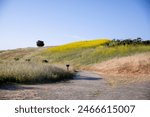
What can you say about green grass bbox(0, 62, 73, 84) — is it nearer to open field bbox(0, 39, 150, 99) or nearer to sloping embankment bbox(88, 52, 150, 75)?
open field bbox(0, 39, 150, 99)

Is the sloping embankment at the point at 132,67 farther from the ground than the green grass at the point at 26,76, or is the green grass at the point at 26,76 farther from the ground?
the green grass at the point at 26,76

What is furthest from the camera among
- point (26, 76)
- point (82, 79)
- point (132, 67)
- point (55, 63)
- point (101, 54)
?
Result: point (101, 54)

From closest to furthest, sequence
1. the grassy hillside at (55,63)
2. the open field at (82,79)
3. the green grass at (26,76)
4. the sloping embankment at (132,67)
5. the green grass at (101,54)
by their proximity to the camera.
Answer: the open field at (82,79)
the green grass at (26,76)
the grassy hillside at (55,63)
the sloping embankment at (132,67)
the green grass at (101,54)

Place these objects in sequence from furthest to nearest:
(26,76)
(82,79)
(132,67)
→ 1. (132,67)
2. (82,79)
3. (26,76)

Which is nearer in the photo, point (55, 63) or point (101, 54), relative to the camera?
point (55, 63)

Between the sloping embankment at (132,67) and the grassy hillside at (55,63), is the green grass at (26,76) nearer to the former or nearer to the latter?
the grassy hillside at (55,63)

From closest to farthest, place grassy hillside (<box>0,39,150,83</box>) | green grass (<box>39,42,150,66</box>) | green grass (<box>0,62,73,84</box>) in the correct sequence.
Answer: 1. green grass (<box>0,62,73,84</box>)
2. grassy hillside (<box>0,39,150,83</box>)
3. green grass (<box>39,42,150,66</box>)

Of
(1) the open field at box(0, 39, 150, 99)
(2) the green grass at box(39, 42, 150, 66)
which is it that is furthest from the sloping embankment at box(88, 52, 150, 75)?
(2) the green grass at box(39, 42, 150, 66)

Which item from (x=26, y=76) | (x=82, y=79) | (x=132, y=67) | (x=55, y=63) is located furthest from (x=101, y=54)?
(x=26, y=76)

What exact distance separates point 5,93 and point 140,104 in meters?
3.91

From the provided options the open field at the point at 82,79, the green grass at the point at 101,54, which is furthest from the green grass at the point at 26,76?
the green grass at the point at 101,54

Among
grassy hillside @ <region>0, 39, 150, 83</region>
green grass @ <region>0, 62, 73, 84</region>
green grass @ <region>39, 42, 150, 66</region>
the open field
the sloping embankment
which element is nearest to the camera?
the open field

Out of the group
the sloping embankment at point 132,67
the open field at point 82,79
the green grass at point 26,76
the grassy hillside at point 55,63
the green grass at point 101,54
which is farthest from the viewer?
the green grass at point 101,54

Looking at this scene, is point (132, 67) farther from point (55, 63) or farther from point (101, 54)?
point (101, 54)
